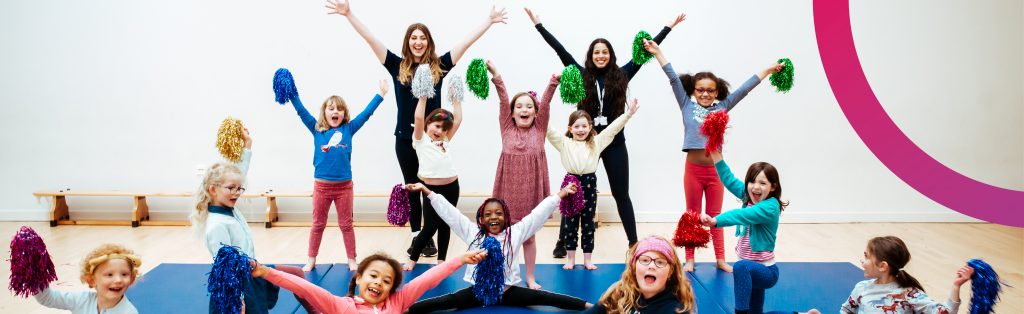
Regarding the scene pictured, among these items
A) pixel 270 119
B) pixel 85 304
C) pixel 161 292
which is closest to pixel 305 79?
pixel 270 119

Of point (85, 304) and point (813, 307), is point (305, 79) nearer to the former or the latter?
point (85, 304)

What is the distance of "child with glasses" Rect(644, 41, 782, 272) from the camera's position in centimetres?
421

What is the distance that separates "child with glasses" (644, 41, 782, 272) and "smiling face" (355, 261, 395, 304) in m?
2.22

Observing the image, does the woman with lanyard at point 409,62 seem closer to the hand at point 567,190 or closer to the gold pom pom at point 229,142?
the gold pom pom at point 229,142

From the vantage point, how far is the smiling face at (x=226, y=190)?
3018 millimetres

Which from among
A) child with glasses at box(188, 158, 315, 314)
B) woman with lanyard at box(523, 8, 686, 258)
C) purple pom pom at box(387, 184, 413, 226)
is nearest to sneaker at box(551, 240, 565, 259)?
woman with lanyard at box(523, 8, 686, 258)

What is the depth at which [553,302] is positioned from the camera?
11.4 ft

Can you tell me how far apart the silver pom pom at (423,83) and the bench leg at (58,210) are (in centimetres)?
413

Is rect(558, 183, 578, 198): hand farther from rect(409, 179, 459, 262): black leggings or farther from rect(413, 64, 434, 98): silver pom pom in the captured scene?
rect(413, 64, 434, 98): silver pom pom

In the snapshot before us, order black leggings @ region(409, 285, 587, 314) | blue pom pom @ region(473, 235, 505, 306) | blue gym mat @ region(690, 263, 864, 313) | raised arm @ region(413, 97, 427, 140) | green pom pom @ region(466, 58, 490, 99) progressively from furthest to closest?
1. green pom pom @ region(466, 58, 490, 99)
2. raised arm @ region(413, 97, 427, 140)
3. blue gym mat @ region(690, 263, 864, 313)
4. black leggings @ region(409, 285, 587, 314)
5. blue pom pom @ region(473, 235, 505, 306)

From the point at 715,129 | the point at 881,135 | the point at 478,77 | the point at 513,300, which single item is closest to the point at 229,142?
the point at 478,77

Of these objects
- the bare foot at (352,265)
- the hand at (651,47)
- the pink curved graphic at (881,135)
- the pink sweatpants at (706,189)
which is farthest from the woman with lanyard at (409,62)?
the pink curved graphic at (881,135)

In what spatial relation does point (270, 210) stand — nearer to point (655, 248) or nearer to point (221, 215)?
point (221, 215)

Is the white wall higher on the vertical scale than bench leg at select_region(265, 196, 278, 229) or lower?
higher
